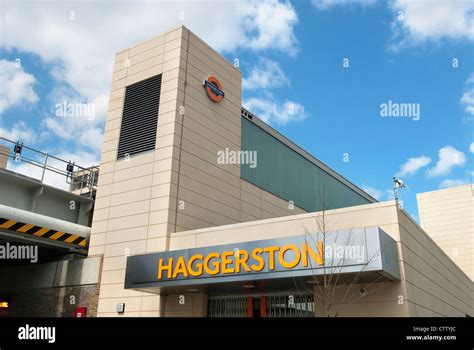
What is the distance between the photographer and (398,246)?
1402 centimetres

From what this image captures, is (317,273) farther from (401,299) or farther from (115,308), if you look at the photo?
(115,308)

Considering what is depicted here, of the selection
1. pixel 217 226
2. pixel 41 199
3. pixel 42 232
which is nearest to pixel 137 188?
pixel 217 226

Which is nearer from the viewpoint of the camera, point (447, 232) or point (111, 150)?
point (111, 150)

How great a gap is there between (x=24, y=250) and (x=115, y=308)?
5.98m

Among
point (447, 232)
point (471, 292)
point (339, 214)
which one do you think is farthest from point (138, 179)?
point (447, 232)

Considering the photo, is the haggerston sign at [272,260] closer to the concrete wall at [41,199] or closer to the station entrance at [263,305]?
the station entrance at [263,305]

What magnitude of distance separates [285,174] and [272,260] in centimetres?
1541

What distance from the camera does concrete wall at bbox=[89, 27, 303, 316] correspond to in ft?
61.0

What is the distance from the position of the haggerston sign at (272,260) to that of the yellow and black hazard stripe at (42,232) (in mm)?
4698

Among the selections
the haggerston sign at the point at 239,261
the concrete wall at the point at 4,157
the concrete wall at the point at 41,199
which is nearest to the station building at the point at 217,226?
the haggerston sign at the point at 239,261

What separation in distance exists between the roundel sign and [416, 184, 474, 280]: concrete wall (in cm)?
3239

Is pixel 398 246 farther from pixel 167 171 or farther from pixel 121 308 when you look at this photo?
pixel 121 308

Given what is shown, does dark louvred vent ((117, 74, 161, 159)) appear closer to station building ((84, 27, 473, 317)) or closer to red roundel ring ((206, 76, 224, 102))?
station building ((84, 27, 473, 317))

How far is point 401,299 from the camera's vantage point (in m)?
13.5
